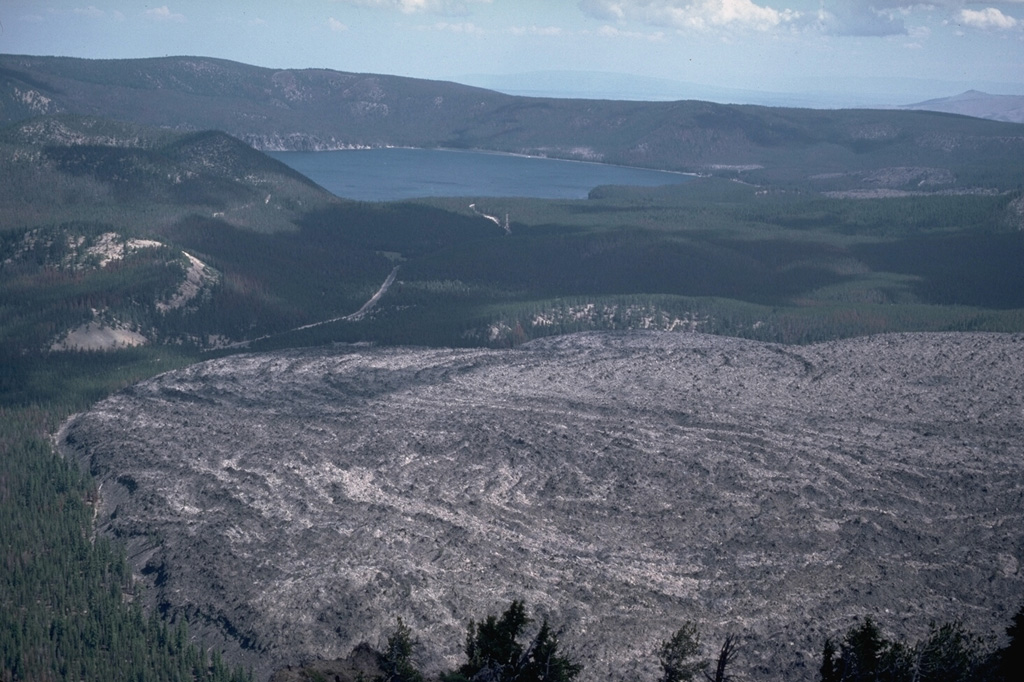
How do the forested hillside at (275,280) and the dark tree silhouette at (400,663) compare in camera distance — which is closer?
the dark tree silhouette at (400,663)

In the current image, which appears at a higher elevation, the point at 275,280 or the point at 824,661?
the point at 275,280

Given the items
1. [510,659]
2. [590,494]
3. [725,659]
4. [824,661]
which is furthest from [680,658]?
[590,494]

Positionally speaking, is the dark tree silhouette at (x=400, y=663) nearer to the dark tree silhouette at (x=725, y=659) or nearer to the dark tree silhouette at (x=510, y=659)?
the dark tree silhouette at (x=510, y=659)

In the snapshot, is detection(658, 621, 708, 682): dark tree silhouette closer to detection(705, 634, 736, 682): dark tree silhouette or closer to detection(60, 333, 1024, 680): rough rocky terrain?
detection(705, 634, 736, 682): dark tree silhouette

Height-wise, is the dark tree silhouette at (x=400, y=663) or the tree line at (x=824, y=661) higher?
the tree line at (x=824, y=661)

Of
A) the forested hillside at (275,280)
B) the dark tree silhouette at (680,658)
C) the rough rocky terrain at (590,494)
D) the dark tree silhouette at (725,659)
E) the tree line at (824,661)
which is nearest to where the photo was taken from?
the tree line at (824,661)

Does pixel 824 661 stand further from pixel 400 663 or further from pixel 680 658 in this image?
pixel 400 663

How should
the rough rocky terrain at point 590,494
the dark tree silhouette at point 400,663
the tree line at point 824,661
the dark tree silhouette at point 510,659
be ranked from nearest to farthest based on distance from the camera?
1. the tree line at point 824,661
2. the dark tree silhouette at point 510,659
3. the dark tree silhouette at point 400,663
4. the rough rocky terrain at point 590,494

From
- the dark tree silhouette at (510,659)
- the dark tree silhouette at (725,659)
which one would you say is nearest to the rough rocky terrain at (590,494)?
the dark tree silhouette at (725,659)

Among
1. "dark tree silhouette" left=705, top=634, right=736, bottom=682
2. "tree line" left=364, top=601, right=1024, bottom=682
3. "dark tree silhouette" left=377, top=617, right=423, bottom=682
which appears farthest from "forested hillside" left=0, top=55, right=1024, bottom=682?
"dark tree silhouette" left=705, top=634, right=736, bottom=682
